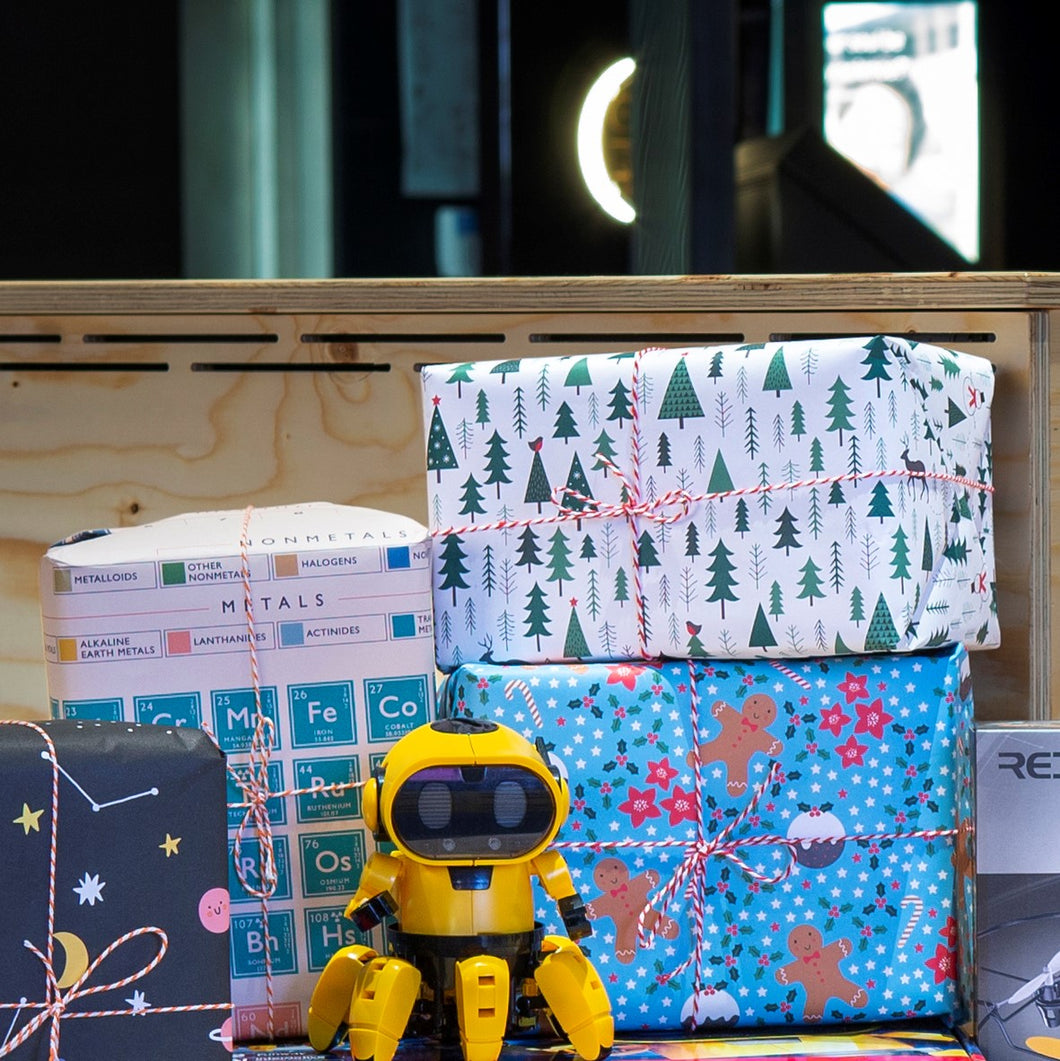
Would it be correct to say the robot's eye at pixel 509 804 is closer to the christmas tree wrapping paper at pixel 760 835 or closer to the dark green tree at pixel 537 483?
the christmas tree wrapping paper at pixel 760 835

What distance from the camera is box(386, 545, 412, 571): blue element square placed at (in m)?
0.92

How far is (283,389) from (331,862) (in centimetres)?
43

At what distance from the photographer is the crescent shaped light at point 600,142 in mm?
2996

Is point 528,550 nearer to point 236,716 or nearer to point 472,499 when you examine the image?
point 472,499

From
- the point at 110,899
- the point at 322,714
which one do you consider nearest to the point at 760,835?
the point at 322,714

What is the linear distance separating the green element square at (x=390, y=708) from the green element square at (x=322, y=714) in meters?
0.01

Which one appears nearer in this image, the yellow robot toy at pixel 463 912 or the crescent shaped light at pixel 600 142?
the yellow robot toy at pixel 463 912

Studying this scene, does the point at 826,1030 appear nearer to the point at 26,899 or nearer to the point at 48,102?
the point at 26,899

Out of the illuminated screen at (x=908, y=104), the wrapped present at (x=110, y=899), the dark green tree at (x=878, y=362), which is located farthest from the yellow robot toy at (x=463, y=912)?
the illuminated screen at (x=908, y=104)

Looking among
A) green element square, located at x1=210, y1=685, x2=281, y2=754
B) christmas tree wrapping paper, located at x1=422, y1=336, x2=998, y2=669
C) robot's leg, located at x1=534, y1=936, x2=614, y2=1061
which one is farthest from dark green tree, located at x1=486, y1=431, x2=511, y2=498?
robot's leg, located at x1=534, y1=936, x2=614, y2=1061

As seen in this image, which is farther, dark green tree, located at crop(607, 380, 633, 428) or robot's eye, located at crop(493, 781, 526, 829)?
dark green tree, located at crop(607, 380, 633, 428)

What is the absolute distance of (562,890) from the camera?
0.83 meters

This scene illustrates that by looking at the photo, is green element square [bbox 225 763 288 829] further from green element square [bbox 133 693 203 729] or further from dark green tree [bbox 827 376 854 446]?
dark green tree [bbox 827 376 854 446]

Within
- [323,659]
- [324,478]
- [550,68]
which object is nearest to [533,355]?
[324,478]
